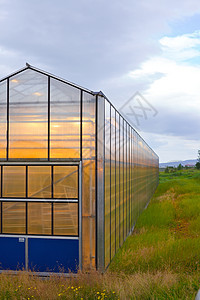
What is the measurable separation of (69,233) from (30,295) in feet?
5.95

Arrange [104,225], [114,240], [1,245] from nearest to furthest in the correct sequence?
[104,225] → [1,245] → [114,240]

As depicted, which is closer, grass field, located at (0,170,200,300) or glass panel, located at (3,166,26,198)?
grass field, located at (0,170,200,300)

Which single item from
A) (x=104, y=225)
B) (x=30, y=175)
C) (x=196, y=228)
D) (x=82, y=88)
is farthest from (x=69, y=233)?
(x=196, y=228)

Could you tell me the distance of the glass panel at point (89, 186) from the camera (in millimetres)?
7469

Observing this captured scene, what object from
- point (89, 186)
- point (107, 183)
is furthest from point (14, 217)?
point (107, 183)

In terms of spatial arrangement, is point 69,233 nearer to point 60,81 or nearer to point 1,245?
point 1,245

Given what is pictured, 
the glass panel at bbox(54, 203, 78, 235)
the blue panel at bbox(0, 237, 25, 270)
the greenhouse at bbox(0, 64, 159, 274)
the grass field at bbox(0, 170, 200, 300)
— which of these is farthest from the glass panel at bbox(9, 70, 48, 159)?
the grass field at bbox(0, 170, 200, 300)

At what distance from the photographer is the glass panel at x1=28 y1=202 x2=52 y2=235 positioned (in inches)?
306

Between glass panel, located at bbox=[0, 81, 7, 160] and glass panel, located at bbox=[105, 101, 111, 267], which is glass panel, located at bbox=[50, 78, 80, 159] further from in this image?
glass panel, located at bbox=[0, 81, 7, 160]

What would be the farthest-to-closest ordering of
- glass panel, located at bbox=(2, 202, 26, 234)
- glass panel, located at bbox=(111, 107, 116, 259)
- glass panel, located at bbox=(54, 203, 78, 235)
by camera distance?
glass panel, located at bbox=(111, 107, 116, 259) < glass panel, located at bbox=(2, 202, 26, 234) < glass panel, located at bbox=(54, 203, 78, 235)

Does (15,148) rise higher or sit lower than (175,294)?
higher

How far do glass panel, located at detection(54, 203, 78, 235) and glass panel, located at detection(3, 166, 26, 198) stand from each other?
0.99 meters

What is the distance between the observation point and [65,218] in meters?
7.67

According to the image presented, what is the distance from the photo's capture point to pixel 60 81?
7.84 m
